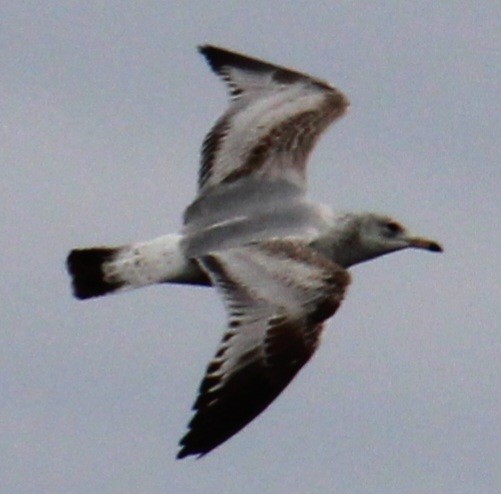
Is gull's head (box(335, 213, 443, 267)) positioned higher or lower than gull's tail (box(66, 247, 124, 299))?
higher

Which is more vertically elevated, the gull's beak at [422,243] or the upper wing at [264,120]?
the upper wing at [264,120]

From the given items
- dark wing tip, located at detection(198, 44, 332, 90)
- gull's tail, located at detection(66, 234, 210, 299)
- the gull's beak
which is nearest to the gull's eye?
the gull's beak

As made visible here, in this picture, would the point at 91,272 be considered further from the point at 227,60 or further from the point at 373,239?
the point at 227,60

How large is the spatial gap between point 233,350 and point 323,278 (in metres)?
1.24

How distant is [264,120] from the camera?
23.3 m

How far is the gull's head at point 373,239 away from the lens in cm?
2231

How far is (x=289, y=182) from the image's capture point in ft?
73.6

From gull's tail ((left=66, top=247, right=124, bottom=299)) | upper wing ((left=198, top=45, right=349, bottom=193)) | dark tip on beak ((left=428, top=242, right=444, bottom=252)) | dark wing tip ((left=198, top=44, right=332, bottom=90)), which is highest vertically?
dark wing tip ((left=198, top=44, right=332, bottom=90))

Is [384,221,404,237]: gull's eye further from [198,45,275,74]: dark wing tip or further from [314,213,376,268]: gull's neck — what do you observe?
[198,45,275,74]: dark wing tip

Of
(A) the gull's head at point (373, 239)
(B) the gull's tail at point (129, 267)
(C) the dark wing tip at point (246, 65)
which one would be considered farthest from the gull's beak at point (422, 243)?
(B) the gull's tail at point (129, 267)

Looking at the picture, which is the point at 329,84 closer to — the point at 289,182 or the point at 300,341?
the point at 289,182

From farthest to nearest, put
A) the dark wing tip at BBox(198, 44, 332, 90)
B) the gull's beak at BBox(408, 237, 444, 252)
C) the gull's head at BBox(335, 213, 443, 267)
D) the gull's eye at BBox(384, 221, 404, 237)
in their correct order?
the dark wing tip at BBox(198, 44, 332, 90), the gull's beak at BBox(408, 237, 444, 252), the gull's eye at BBox(384, 221, 404, 237), the gull's head at BBox(335, 213, 443, 267)

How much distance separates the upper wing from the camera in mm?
22688

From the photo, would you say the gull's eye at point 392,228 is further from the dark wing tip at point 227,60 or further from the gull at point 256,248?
the dark wing tip at point 227,60
